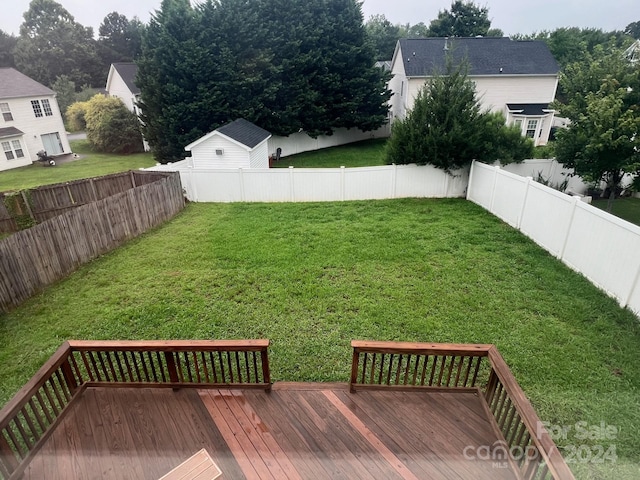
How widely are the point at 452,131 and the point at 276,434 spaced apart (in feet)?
31.5

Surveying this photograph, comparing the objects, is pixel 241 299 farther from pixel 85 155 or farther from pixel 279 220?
pixel 85 155

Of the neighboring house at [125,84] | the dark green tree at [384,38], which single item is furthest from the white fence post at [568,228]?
the dark green tree at [384,38]

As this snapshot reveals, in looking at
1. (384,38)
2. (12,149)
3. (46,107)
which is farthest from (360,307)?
(384,38)

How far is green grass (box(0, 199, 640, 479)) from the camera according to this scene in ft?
13.6

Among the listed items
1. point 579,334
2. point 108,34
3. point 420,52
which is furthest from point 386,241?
point 108,34

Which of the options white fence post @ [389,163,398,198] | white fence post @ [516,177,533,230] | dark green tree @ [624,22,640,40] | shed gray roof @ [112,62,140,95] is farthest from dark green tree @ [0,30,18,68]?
dark green tree @ [624,22,640,40]

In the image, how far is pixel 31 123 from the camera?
21109 mm

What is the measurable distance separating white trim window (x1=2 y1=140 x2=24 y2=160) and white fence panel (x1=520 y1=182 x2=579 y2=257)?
2601cm

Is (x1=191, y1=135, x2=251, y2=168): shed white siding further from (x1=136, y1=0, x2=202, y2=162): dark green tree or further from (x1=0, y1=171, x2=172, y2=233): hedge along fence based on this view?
(x1=136, y1=0, x2=202, y2=162): dark green tree

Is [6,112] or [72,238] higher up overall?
[6,112]

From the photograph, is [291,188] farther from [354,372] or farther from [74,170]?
[74,170]

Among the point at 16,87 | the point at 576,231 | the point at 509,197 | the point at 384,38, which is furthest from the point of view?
the point at 384,38

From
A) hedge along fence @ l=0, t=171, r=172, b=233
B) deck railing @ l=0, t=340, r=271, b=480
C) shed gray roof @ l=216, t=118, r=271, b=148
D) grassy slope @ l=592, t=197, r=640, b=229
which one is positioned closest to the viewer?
deck railing @ l=0, t=340, r=271, b=480

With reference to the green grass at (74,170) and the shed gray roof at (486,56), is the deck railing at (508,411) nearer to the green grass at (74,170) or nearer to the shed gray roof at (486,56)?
the green grass at (74,170)
